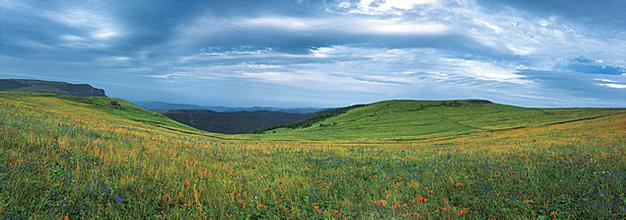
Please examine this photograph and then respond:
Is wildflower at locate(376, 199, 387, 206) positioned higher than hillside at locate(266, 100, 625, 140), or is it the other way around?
wildflower at locate(376, 199, 387, 206)

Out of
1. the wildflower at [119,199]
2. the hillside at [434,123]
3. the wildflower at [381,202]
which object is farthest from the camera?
the hillside at [434,123]

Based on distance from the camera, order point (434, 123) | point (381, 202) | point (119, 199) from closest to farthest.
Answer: point (119, 199) < point (381, 202) < point (434, 123)

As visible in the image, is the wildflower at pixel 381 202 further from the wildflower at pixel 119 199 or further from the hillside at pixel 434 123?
the hillside at pixel 434 123

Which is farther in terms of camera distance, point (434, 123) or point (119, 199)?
point (434, 123)

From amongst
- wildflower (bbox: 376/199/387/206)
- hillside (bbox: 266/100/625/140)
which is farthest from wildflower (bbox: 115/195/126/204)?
hillside (bbox: 266/100/625/140)

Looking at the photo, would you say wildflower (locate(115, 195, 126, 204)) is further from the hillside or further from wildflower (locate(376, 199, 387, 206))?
the hillside

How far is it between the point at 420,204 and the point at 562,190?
9.40 ft

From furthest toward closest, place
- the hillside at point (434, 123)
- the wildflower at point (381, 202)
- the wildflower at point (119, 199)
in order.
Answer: the hillside at point (434, 123), the wildflower at point (381, 202), the wildflower at point (119, 199)

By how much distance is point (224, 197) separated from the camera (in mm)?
5812

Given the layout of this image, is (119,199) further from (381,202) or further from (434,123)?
(434,123)


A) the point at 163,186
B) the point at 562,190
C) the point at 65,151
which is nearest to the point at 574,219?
the point at 562,190

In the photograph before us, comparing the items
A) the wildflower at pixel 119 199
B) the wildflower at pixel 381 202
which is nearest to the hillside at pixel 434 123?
the wildflower at pixel 381 202

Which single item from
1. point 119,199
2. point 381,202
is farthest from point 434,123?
point 119,199

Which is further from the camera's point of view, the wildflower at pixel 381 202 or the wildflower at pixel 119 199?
the wildflower at pixel 381 202
